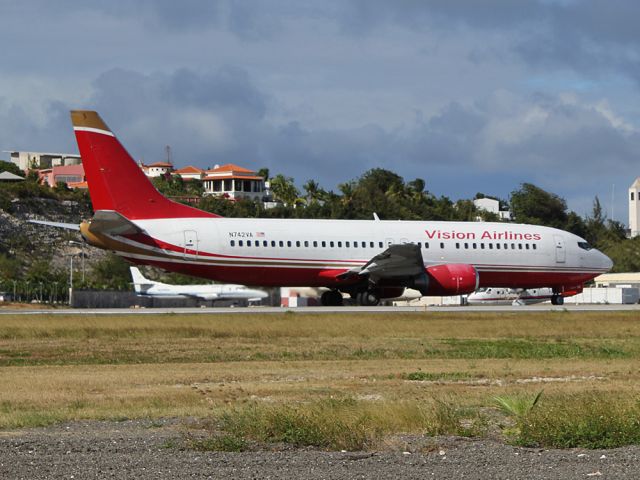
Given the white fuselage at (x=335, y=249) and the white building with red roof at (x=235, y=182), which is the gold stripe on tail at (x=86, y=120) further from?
the white building with red roof at (x=235, y=182)

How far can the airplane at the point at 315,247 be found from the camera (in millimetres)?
44625

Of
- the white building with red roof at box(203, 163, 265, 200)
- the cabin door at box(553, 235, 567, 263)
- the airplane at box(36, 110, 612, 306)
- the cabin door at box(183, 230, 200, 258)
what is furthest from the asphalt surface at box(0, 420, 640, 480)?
the white building with red roof at box(203, 163, 265, 200)

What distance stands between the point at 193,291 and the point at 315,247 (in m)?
41.9

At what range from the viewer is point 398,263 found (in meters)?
47.3

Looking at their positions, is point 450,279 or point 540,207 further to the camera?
point 540,207

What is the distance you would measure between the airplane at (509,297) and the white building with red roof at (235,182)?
9762cm

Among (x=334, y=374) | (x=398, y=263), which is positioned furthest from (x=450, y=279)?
(x=334, y=374)

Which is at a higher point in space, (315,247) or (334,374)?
(315,247)

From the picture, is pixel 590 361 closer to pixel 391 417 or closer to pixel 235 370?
pixel 235 370

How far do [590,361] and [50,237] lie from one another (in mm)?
91704

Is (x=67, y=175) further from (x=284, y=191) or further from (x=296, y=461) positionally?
(x=296, y=461)

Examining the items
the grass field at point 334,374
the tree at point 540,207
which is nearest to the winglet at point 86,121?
the grass field at point 334,374

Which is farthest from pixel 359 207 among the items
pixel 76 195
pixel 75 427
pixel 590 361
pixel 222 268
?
pixel 75 427

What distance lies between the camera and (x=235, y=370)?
24156 millimetres
